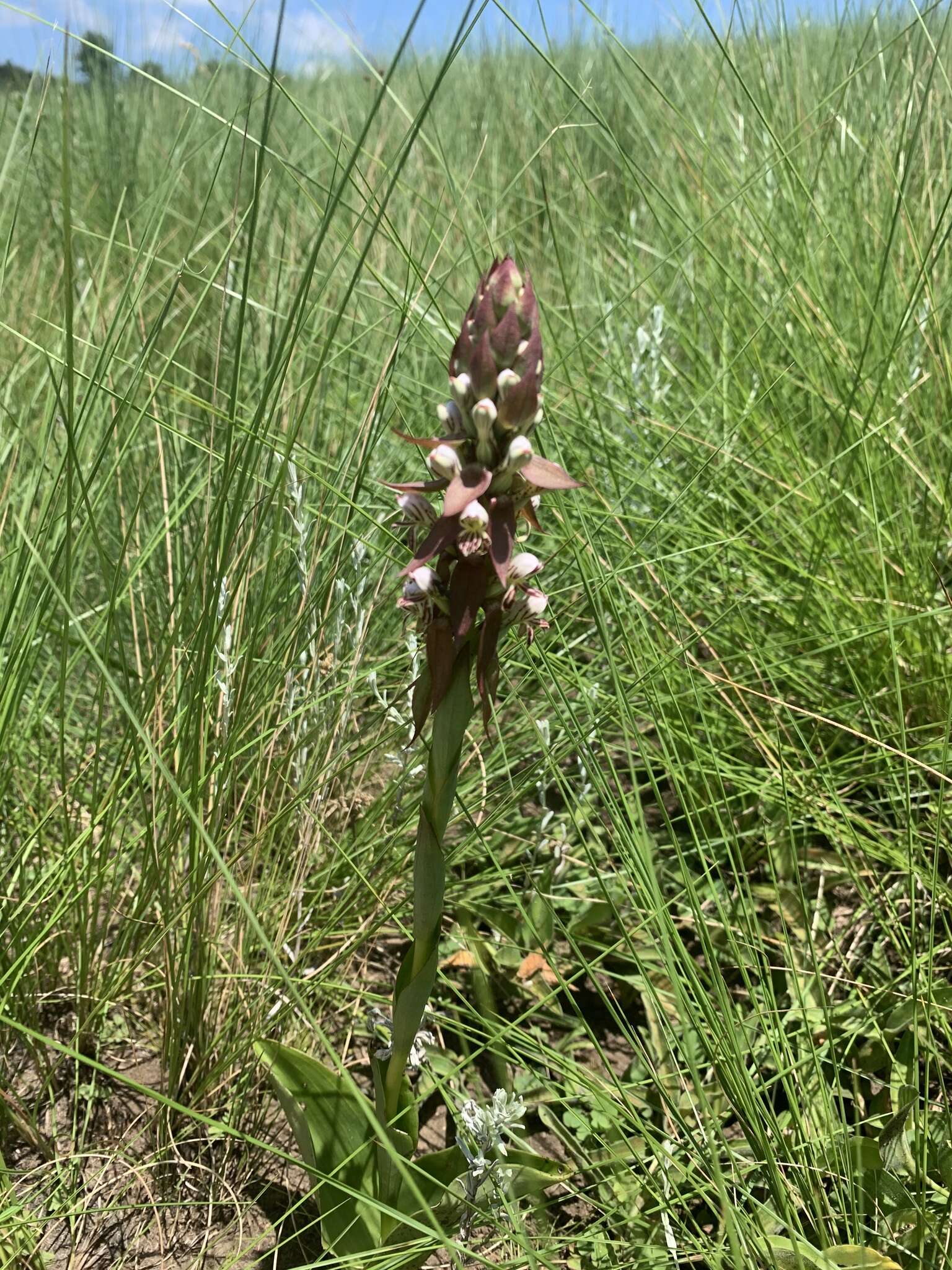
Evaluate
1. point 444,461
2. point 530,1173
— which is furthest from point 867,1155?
point 444,461

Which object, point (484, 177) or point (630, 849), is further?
point (484, 177)

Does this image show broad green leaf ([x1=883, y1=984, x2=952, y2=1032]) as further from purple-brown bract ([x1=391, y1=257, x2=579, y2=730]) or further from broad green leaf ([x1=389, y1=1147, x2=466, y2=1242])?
purple-brown bract ([x1=391, y1=257, x2=579, y2=730])

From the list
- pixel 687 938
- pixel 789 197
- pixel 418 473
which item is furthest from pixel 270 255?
pixel 687 938

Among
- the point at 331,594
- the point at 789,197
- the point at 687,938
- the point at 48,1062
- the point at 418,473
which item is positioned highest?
the point at 789,197

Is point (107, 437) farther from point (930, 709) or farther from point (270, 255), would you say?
point (270, 255)

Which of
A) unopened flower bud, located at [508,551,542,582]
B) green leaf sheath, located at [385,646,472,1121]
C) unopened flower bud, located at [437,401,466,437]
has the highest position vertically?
unopened flower bud, located at [437,401,466,437]

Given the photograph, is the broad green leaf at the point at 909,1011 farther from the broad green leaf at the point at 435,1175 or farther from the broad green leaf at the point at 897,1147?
the broad green leaf at the point at 435,1175

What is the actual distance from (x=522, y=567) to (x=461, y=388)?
17 centimetres

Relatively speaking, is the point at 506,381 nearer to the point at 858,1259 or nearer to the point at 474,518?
the point at 474,518

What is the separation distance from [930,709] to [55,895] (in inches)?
53.9

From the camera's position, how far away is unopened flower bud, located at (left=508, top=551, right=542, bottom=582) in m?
0.83

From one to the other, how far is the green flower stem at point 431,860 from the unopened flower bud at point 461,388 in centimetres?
21

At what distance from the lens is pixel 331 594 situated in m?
1.49

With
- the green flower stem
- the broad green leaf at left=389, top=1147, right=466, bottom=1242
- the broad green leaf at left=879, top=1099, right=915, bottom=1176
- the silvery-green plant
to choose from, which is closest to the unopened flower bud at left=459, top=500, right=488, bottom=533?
the green flower stem
